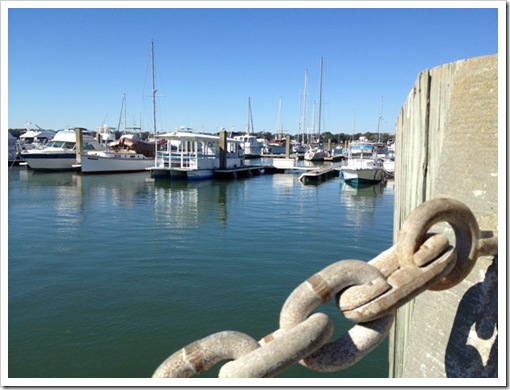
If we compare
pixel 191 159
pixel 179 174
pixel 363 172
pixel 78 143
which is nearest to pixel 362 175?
pixel 363 172

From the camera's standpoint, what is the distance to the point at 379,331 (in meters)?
1.47

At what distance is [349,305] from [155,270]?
33.5ft

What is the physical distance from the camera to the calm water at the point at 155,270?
681 cm

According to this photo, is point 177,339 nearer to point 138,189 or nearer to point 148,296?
point 148,296

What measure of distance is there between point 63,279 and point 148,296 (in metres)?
2.74

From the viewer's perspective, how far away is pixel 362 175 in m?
32.6

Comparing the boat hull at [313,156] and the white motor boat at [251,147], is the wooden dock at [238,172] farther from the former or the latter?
the white motor boat at [251,147]

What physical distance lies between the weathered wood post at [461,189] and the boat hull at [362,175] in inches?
1216

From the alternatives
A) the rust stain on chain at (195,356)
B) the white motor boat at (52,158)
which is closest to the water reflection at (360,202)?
the rust stain on chain at (195,356)

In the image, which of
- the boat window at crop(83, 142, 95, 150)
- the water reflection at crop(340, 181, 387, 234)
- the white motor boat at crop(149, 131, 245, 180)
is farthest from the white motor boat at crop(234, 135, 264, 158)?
the water reflection at crop(340, 181, 387, 234)

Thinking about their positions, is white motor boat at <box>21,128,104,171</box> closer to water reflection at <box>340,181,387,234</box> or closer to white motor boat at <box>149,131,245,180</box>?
white motor boat at <box>149,131,245,180</box>

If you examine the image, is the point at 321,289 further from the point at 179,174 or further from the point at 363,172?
the point at 179,174

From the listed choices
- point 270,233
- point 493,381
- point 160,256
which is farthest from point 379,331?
point 270,233

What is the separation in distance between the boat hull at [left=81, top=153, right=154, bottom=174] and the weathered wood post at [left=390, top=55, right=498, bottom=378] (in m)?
39.8
